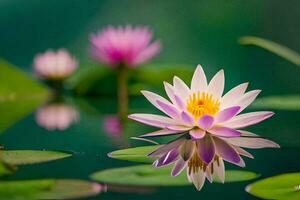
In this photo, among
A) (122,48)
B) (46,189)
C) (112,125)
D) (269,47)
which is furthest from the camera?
(122,48)

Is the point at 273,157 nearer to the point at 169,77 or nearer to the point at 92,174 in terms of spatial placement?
the point at 92,174

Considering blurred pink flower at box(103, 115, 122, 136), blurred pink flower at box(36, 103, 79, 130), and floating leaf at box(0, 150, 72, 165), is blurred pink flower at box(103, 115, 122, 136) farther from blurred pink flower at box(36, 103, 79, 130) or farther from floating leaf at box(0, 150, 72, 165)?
floating leaf at box(0, 150, 72, 165)

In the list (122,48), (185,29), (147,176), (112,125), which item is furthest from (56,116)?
(185,29)

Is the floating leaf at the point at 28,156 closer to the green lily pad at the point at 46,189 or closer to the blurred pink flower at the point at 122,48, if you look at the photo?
the green lily pad at the point at 46,189

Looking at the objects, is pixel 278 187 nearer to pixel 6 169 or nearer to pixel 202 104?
pixel 202 104

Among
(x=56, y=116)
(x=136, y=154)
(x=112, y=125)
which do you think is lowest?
(x=136, y=154)

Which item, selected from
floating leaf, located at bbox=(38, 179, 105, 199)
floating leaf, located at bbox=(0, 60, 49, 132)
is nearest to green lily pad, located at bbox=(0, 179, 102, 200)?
floating leaf, located at bbox=(38, 179, 105, 199)
